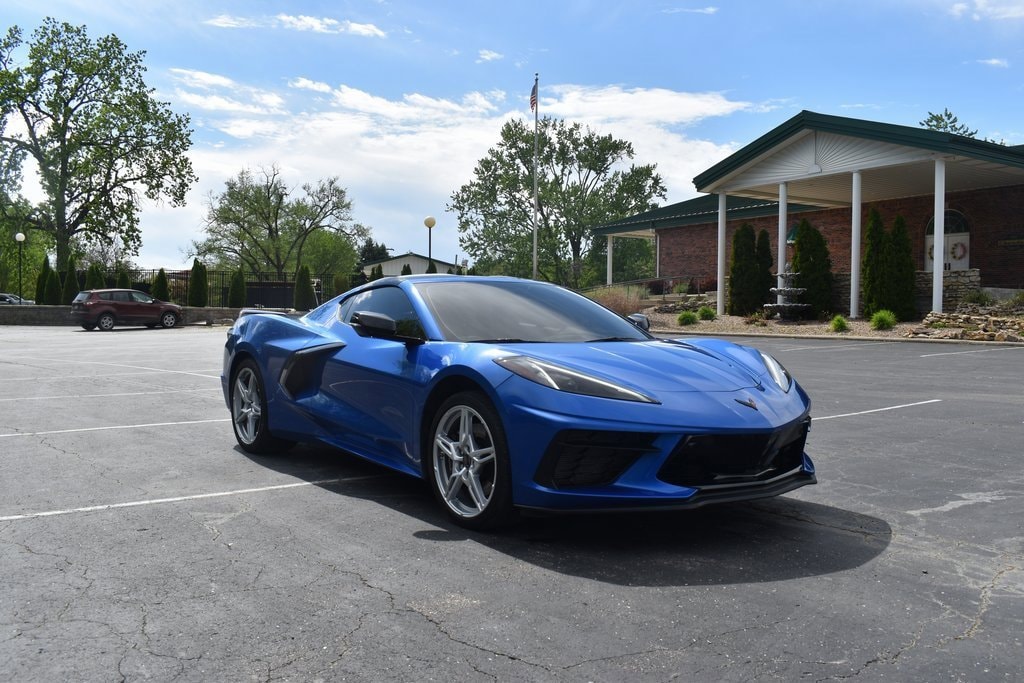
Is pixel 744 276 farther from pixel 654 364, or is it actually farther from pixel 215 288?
pixel 215 288

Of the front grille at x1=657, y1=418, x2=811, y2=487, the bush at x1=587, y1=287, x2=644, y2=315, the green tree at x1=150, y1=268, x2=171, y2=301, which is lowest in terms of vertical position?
the front grille at x1=657, y1=418, x2=811, y2=487

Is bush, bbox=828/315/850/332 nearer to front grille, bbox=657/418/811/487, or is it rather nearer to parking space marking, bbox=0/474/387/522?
parking space marking, bbox=0/474/387/522

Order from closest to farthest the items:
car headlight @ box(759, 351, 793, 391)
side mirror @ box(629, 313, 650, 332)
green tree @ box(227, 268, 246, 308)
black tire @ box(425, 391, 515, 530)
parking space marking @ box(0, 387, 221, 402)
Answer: black tire @ box(425, 391, 515, 530) < car headlight @ box(759, 351, 793, 391) < side mirror @ box(629, 313, 650, 332) < parking space marking @ box(0, 387, 221, 402) < green tree @ box(227, 268, 246, 308)

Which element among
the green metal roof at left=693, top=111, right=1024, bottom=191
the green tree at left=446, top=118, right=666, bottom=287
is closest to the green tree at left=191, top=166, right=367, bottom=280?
the green tree at left=446, top=118, right=666, bottom=287

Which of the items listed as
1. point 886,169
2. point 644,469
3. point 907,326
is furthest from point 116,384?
point 886,169

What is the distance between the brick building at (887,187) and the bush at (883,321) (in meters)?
1.55

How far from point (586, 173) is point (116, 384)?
54.9 meters

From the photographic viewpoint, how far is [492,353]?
170 inches

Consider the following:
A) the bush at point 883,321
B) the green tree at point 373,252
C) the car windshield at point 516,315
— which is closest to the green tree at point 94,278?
the bush at point 883,321

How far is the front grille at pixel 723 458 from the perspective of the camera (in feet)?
12.8

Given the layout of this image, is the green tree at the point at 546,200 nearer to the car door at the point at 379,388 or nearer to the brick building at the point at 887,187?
the brick building at the point at 887,187

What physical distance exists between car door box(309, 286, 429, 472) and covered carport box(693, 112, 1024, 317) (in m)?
19.3

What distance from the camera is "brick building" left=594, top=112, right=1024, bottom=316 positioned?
23.8 metres

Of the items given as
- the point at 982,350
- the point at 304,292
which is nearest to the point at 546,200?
the point at 304,292
